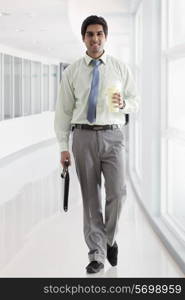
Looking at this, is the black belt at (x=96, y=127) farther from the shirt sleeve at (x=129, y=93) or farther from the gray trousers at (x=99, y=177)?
the shirt sleeve at (x=129, y=93)

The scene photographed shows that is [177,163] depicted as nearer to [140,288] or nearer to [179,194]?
[179,194]

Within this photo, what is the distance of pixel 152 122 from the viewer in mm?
6270

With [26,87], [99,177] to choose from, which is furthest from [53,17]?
[26,87]

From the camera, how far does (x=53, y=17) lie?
31.6 ft

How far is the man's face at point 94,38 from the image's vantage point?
4277 mm

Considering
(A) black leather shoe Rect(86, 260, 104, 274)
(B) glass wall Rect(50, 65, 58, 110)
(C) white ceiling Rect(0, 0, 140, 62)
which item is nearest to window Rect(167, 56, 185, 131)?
(A) black leather shoe Rect(86, 260, 104, 274)

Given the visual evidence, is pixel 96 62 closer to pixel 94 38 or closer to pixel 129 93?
pixel 94 38

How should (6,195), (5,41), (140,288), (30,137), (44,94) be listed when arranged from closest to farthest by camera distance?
(140,288) < (6,195) < (5,41) < (30,137) < (44,94)

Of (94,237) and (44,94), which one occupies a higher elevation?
(44,94)

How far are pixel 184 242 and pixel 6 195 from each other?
144 inches

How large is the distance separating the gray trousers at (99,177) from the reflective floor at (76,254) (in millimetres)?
264

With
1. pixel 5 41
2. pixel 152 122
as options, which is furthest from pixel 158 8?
pixel 5 41

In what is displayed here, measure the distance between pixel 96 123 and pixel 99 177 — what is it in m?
0.41

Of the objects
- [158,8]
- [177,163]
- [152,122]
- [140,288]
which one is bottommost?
[140,288]
